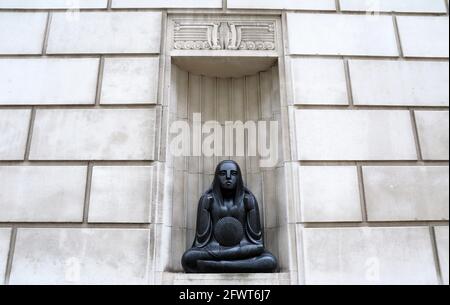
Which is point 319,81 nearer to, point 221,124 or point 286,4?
point 286,4

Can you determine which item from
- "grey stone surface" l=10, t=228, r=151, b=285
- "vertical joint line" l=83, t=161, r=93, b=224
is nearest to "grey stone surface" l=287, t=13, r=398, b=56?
"vertical joint line" l=83, t=161, r=93, b=224

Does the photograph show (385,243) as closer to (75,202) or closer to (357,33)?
(357,33)

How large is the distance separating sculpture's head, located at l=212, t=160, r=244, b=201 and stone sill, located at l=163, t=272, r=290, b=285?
134 centimetres

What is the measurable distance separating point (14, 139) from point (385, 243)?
6.27 metres

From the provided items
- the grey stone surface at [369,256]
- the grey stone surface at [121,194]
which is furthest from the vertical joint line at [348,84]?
the grey stone surface at [121,194]

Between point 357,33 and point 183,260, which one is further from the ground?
point 357,33

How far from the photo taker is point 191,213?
259 inches

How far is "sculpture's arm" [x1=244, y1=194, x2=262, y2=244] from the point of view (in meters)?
5.96

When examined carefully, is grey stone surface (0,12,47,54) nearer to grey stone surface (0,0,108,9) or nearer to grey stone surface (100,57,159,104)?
grey stone surface (0,0,108,9)

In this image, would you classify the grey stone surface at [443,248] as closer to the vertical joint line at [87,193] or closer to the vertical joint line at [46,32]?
the vertical joint line at [87,193]

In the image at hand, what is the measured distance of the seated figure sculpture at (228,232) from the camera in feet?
18.3

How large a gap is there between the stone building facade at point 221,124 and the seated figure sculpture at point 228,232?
225 millimetres

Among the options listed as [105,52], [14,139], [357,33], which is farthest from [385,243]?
[14,139]

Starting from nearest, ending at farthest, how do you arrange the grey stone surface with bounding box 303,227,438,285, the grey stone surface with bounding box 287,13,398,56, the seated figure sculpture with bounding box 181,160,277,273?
1. the grey stone surface with bounding box 303,227,438,285
2. the seated figure sculpture with bounding box 181,160,277,273
3. the grey stone surface with bounding box 287,13,398,56
